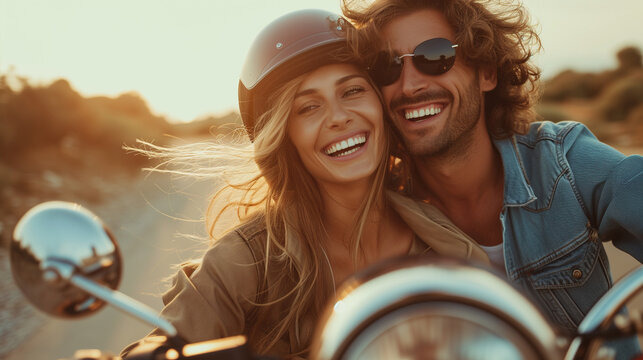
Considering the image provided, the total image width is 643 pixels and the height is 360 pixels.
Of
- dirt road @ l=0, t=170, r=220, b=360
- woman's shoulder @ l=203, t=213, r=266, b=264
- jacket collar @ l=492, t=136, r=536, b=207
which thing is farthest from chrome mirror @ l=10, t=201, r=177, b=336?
jacket collar @ l=492, t=136, r=536, b=207

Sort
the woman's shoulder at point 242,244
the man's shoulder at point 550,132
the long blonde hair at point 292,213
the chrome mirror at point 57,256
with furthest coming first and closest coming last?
the man's shoulder at point 550,132
the long blonde hair at point 292,213
the woman's shoulder at point 242,244
the chrome mirror at point 57,256

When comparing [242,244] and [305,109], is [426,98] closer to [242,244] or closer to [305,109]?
[305,109]

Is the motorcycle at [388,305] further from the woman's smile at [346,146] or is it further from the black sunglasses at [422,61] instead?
the black sunglasses at [422,61]

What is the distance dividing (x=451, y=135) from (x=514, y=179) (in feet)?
1.59

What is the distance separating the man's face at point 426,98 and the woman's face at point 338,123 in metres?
0.28

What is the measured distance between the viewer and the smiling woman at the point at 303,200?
2.39 meters

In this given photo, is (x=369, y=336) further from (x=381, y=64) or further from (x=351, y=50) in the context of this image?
(x=381, y=64)

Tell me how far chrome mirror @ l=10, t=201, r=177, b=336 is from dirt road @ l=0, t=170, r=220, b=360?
5.59 feet

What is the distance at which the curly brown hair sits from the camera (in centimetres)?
327

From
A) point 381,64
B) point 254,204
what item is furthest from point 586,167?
point 254,204

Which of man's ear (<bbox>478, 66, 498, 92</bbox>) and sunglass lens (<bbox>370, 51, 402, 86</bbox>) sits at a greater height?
sunglass lens (<bbox>370, 51, 402, 86</bbox>)

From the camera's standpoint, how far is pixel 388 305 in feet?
2.89

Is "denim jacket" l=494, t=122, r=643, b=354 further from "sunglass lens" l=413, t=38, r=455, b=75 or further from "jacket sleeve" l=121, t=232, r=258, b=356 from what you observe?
"jacket sleeve" l=121, t=232, r=258, b=356

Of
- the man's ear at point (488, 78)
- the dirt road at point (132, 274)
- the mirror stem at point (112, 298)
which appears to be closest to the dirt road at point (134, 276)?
the dirt road at point (132, 274)
